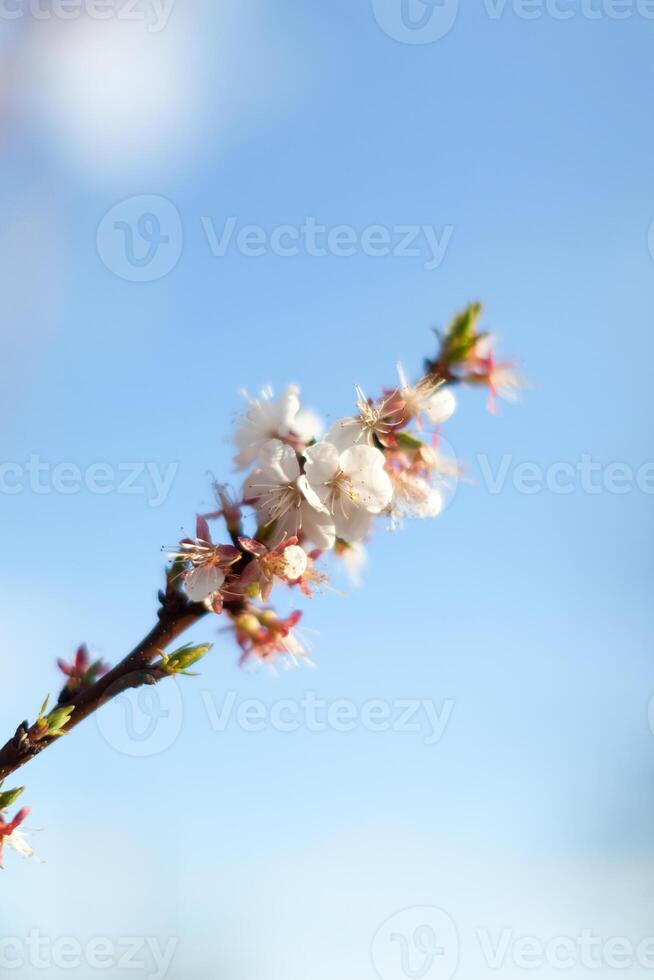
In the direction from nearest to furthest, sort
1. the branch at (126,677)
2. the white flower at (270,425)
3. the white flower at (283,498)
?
the branch at (126,677) → the white flower at (283,498) → the white flower at (270,425)

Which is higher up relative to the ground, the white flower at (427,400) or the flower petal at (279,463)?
the white flower at (427,400)

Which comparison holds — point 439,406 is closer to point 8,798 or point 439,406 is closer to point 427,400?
point 427,400

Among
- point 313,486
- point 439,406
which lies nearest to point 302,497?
point 313,486

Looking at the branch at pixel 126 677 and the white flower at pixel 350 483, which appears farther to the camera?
the white flower at pixel 350 483

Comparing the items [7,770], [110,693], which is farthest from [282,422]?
[7,770]

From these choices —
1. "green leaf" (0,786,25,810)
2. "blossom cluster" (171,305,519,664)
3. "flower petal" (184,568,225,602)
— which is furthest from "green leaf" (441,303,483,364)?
"green leaf" (0,786,25,810)

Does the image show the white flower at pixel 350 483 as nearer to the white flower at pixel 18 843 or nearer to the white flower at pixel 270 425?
the white flower at pixel 270 425

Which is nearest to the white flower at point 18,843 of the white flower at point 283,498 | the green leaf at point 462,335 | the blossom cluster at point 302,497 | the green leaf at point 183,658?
the blossom cluster at point 302,497

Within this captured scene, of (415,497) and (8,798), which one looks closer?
(8,798)

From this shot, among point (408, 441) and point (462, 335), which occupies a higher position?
point (462, 335)
